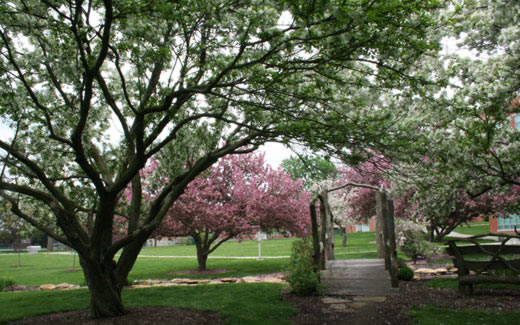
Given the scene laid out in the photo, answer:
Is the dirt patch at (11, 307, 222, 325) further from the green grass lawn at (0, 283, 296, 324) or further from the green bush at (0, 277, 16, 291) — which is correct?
the green bush at (0, 277, 16, 291)

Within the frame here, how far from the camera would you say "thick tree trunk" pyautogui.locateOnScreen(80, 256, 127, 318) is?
7316 millimetres

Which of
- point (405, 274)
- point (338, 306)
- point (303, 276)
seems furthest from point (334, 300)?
point (405, 274)

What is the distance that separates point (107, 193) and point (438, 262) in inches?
603

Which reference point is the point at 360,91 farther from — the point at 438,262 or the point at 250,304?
the point at 438,262

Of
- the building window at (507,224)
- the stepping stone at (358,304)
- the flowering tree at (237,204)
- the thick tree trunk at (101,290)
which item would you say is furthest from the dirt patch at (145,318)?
the building window at (507,224)

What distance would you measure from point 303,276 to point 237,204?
7.88 meters

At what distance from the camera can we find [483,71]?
9133mm

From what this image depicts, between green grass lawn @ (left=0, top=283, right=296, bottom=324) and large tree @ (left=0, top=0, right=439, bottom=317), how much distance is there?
210 centimetres

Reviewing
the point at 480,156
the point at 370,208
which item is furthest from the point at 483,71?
the point at 370,208

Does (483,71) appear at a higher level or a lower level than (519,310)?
higher

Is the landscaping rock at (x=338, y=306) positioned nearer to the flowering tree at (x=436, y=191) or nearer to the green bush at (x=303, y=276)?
the green bush at (x=303, y=276)

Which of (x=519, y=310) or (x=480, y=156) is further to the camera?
(x=480, y=156)

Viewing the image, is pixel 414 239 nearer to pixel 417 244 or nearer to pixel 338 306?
pixel 417 244

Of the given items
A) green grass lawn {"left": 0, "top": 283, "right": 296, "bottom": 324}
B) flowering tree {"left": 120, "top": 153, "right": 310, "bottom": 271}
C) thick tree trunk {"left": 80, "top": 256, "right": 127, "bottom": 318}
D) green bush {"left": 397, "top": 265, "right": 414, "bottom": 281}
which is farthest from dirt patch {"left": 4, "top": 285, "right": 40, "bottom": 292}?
green bush {"left": 397, "top": 265, "right": 414, "bottom": 281}
